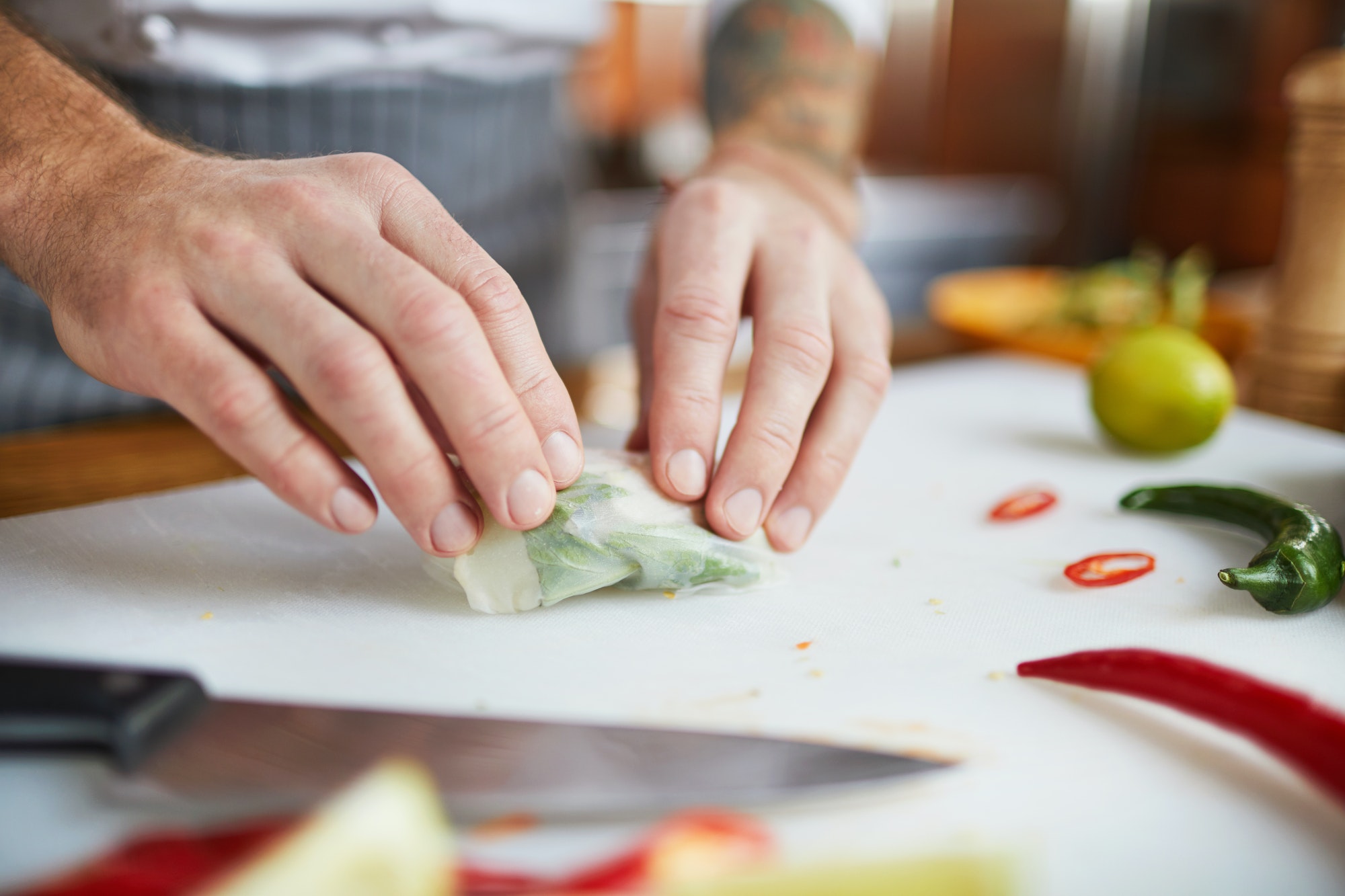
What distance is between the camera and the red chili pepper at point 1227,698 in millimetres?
633

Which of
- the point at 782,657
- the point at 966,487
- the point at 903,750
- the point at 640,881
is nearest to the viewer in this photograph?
the point at 640,881

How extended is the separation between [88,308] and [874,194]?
4163mm

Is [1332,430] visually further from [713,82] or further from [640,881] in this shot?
[640,881]

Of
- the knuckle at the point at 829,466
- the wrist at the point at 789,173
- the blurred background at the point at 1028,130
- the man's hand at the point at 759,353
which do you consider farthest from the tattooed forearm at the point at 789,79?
the blurred background at the point at 1028,130

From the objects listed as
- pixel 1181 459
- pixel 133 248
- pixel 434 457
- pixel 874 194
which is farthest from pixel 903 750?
pixel 874 194

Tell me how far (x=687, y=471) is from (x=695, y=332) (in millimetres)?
138

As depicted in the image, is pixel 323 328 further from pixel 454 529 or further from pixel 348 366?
pixel 454 529

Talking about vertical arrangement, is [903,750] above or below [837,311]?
below

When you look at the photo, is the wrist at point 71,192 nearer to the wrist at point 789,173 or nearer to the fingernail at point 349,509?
the fingernail at point 349,509

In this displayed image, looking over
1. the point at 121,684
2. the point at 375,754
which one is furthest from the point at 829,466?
the point at 121,684

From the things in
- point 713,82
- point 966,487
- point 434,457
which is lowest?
point 966,487

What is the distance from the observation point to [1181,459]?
1308mm

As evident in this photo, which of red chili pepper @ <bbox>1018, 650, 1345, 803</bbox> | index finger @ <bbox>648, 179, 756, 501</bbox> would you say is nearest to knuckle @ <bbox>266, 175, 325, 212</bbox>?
index finger @ <bbox>648, 179, 756, 501</bbox>

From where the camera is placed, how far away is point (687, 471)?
2.91ft
